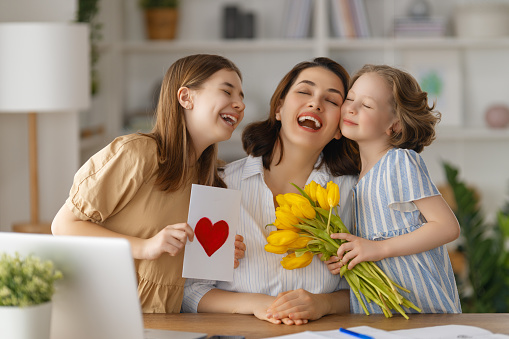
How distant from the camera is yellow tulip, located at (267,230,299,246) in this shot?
150cm

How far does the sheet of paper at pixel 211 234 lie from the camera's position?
1578 mm

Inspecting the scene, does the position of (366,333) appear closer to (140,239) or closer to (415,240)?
(415,240)

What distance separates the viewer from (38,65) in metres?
2.89

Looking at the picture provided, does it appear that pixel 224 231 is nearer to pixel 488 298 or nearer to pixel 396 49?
pixel 488 298

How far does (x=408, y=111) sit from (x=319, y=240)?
1.48 ft

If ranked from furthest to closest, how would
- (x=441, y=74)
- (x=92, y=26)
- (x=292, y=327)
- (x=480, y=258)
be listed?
(x=441, y=74) < (x=92, y=26) < (x=480, y=258) < (x=292, y=327)

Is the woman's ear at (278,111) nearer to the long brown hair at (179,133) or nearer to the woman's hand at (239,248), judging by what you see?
the long brown hair at (179,133)

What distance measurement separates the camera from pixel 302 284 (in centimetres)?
173

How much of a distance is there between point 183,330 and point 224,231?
0.28 meters

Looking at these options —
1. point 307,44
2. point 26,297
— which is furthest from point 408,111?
point 307,44

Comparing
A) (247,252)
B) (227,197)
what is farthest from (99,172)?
(247,252)

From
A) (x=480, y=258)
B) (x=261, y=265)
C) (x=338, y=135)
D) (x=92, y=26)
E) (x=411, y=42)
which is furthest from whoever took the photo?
(x=411, y=42)

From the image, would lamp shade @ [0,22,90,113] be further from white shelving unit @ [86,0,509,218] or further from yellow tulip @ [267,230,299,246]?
yellow tulip @ [267,230,299,246]

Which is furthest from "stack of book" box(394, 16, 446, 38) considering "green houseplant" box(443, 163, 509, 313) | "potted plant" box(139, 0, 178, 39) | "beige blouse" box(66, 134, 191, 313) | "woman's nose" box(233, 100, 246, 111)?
"beige blouse" box(66, 134, 191, 313)
